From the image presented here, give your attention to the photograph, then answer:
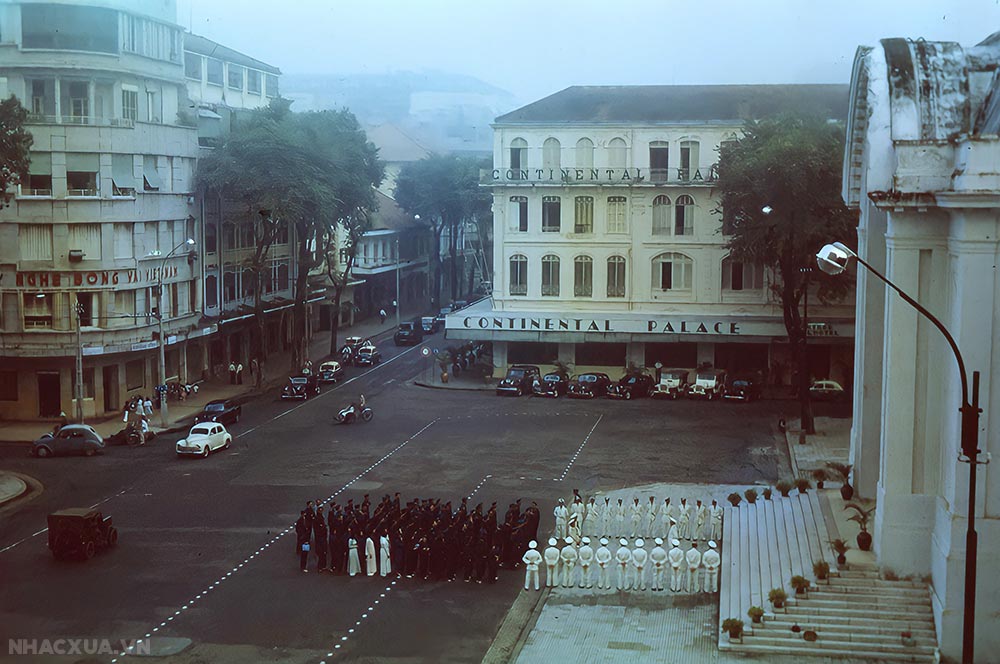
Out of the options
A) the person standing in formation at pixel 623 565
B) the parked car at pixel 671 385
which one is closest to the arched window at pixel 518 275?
the parked car at pixel 671 385

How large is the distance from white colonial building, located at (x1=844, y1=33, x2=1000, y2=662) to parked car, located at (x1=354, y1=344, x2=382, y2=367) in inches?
1699

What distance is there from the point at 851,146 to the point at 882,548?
10871mm

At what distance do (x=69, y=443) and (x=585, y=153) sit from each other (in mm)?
29004

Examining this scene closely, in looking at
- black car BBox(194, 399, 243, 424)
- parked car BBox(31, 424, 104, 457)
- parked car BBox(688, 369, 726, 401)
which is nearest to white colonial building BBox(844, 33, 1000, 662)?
parked car BBox(31, 424, 104, 457)

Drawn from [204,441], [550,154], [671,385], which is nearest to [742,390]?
[671,385]

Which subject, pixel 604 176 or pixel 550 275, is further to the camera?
pixel 550 275

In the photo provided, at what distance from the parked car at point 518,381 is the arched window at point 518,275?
555 centimetres

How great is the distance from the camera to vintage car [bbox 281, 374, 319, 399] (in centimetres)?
5666

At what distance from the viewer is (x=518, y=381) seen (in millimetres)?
58594

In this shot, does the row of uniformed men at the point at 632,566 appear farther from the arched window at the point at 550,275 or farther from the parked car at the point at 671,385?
the arched window at the point at 550,275

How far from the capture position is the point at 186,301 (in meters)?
59.5

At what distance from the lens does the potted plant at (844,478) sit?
31398 millimetres

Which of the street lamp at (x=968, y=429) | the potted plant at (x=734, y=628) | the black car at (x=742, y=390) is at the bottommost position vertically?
the potted plant at (x=734, y=628)

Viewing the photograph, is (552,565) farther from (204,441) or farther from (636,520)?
(204,441)
